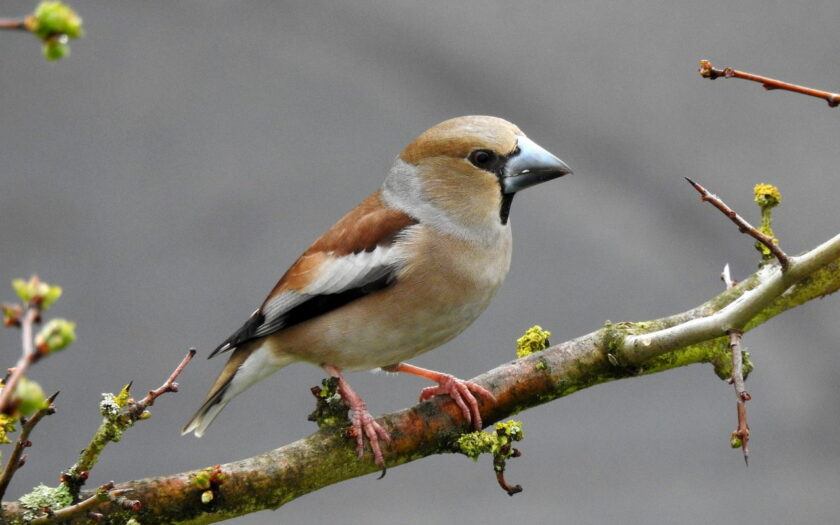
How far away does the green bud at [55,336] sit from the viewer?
19.1 inches

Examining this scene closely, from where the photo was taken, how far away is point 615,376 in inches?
58.4

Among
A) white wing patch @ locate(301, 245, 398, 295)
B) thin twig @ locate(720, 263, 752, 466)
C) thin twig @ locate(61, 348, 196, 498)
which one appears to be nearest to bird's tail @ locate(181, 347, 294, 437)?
white wing patch @ locate(301, 245, 398, 295)

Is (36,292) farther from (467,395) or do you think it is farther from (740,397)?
(467,395)

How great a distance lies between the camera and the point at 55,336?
1.61ft

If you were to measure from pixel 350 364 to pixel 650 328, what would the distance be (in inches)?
18.9

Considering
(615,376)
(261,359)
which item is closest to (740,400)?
(615,376)

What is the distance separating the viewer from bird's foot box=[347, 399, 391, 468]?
4.49 ft

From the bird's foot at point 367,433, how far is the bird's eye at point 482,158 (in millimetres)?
413

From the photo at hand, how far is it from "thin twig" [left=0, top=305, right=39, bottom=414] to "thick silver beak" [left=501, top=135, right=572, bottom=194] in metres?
1.00

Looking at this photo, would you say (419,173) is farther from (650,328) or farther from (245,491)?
(245,491)

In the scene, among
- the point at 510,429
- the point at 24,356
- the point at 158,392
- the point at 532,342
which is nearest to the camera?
the point at 24,356

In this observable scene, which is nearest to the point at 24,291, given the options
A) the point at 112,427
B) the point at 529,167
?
the point at 112,427

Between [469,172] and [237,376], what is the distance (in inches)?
20.0

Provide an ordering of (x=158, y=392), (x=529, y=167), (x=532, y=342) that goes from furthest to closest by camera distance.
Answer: (x=532, y=342)
(x=529, y=167)
(x=158, y=392)
